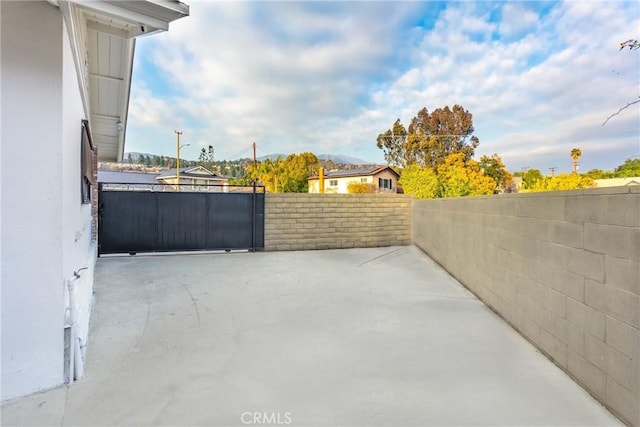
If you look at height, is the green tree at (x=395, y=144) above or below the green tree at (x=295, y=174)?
above

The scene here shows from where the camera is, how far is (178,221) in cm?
750

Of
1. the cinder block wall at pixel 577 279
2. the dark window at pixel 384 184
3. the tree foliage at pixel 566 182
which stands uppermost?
the dark window at pixel 384 184

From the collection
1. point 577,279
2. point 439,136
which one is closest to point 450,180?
point 439,136

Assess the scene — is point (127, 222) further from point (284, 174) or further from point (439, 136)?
point (439, 136)

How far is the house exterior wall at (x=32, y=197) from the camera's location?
1851mm

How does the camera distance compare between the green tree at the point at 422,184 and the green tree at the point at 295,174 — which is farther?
the green tree at the point at 295,174

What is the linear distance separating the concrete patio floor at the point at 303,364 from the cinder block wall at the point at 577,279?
185 millimetres

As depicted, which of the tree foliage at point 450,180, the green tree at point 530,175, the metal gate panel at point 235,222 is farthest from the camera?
the green tree at point 530,175

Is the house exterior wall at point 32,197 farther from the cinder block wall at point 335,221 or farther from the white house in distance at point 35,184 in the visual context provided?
the cinder block wall at point 335,221

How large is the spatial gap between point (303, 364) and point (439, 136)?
28.1 m

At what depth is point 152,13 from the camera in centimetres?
205

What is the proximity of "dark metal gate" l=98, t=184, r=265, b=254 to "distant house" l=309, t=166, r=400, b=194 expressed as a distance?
2172 cm

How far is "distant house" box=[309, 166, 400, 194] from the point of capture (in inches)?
1151

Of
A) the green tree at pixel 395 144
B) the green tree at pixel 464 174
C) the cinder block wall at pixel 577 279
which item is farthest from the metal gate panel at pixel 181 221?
the green tree at pixel 395 144
